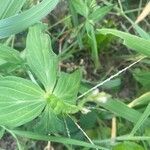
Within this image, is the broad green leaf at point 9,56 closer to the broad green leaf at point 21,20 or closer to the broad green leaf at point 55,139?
the broad green leaf at point 21,20

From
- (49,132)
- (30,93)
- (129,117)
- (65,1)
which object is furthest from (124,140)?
(65,1)

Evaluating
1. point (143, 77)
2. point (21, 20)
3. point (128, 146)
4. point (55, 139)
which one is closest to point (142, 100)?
point (143, 77)

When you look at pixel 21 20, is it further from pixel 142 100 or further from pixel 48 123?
pixel 142 100

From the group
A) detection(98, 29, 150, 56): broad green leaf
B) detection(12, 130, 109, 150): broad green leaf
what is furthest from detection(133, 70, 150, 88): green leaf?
detection(12, 130, 109, 150): broad green leaf

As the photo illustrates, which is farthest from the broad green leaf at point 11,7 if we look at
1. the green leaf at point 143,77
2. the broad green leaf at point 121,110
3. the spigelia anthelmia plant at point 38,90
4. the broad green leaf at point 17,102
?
the green leaf at point 143,77

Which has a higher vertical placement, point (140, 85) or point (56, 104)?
point (56, 104)

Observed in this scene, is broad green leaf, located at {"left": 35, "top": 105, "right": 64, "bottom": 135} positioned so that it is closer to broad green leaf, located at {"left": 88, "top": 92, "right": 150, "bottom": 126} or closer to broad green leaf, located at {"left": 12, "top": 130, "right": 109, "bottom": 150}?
broad green leaf, located at {"left": 12, "top": 130, "right": 109, "bottom": 150}

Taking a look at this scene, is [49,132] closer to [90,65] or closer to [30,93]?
[30,93]
